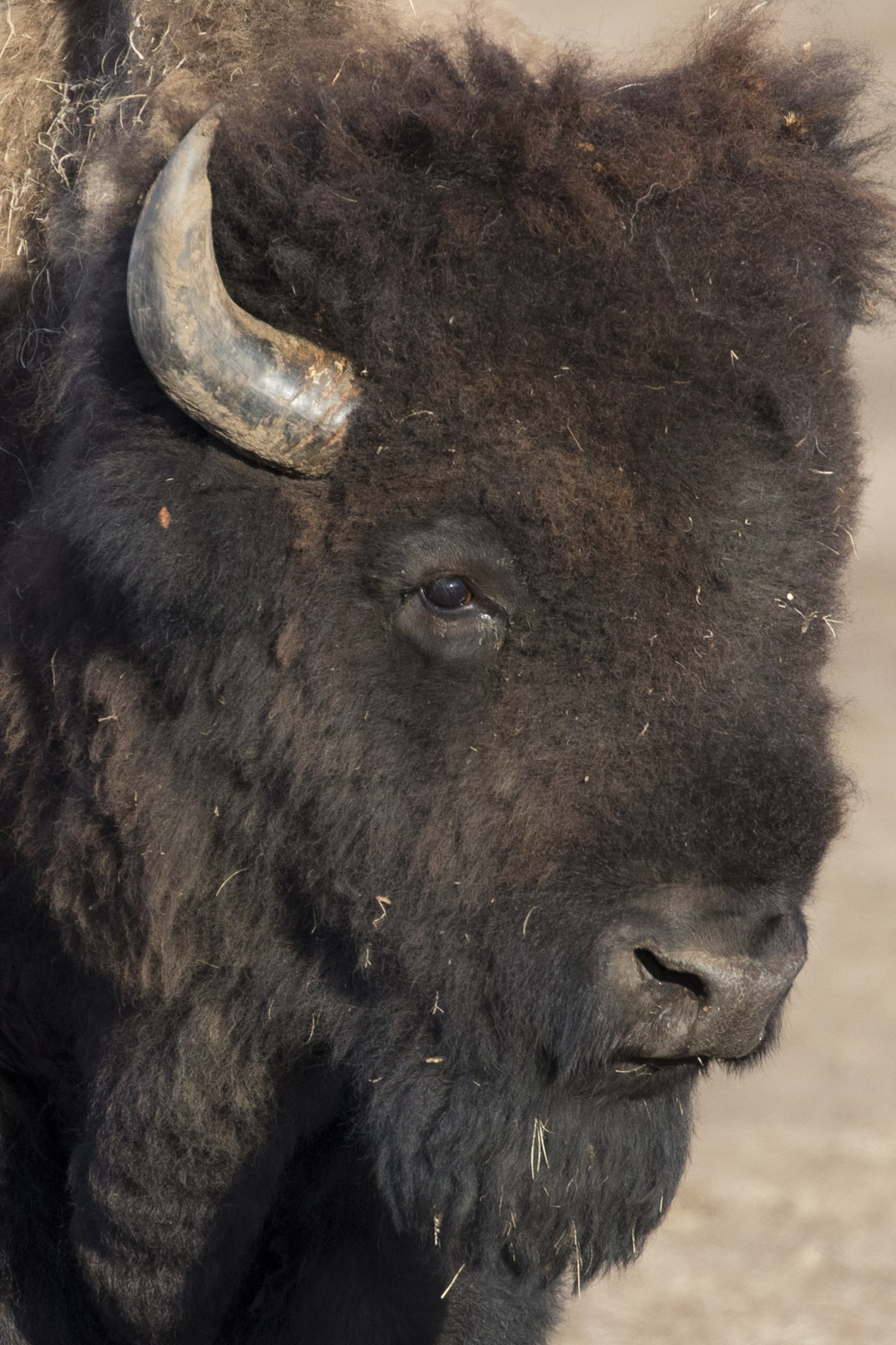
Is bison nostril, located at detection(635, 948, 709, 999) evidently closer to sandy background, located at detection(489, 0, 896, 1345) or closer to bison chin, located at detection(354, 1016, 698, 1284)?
bison chin, located at detection(354, 1016, 698, 1284)

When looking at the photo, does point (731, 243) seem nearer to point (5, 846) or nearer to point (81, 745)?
point (81, 745)

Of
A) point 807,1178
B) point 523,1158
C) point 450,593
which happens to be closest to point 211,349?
point 450,593

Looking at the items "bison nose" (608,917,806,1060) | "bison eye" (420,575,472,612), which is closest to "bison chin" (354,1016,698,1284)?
"bison nose" (608,917,806,1060)

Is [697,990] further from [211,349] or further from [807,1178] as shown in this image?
[807,1178]

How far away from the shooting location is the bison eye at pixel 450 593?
2.46 m

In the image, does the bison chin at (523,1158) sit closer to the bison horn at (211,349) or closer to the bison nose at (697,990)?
the bison nose at (697,990)

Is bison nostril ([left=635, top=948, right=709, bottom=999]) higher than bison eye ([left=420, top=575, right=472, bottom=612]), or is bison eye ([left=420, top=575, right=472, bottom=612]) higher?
bison eye ([left=420, top=575, right=472, bottom=612])

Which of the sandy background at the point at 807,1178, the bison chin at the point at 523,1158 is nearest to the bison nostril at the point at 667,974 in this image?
the bison chin at the point at 523,1158

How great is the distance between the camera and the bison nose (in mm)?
2318

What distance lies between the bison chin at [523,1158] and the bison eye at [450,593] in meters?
0.80

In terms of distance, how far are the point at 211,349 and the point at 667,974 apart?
1240 mm

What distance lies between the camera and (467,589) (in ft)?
8.07

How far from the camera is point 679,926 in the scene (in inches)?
91.9

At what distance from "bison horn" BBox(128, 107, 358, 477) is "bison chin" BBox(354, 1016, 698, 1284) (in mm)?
1137
